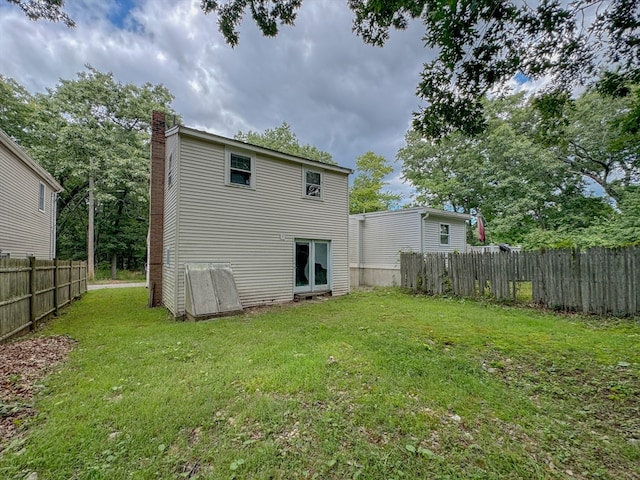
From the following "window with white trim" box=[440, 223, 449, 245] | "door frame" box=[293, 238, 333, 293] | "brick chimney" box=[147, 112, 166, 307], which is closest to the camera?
"brick chimney" box=[147, 112, 166, 307]

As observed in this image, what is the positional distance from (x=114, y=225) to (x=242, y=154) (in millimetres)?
19131

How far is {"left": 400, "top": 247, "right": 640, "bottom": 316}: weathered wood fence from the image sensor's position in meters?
6.62

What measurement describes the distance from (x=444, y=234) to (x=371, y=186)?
10671 mm

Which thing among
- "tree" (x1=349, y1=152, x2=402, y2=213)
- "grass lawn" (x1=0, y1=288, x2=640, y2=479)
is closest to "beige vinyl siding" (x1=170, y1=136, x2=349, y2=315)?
"grass lawn" (x1=0, y1=288, x2=640, y2=479)

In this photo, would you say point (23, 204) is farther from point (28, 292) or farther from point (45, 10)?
point (45, 10)

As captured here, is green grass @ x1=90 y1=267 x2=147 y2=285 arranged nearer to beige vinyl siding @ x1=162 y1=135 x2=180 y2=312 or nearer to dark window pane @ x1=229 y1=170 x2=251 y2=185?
beige vinyl siding @ x1=162 y1=135 x2=180 y2=312

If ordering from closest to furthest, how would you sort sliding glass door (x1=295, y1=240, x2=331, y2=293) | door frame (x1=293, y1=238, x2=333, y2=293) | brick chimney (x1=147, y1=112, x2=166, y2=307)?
1. brick chimney (x1=147, y1=112, x2=166, y2=307)
2. door frame (x1=293, y1=238, x2=333, y2=293)
3. sliding glass door (x1=295, y1=240, x2=331, y2=293)

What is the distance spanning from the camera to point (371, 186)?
2380 centimetres

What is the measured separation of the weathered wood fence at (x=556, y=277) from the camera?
662 centimetres

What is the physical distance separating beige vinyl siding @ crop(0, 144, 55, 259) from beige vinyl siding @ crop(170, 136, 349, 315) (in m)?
6.98

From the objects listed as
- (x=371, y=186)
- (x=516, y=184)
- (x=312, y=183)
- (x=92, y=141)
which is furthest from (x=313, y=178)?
(x=516, y=184)

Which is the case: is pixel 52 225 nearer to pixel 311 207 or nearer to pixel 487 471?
pixel 311 207

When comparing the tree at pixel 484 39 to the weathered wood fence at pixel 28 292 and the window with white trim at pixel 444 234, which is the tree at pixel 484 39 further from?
the window with white trim at pixel 444 234

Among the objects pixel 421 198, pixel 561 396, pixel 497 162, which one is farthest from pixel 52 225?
pixel 497 162
